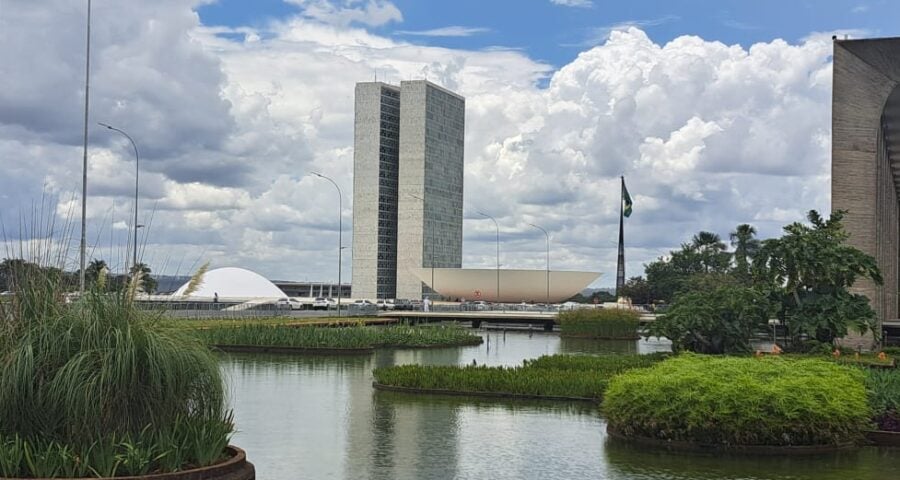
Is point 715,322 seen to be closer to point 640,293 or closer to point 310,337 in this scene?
point 310,337

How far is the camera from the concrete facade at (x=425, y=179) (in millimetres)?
148750

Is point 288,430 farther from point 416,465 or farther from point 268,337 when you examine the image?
point 268,337

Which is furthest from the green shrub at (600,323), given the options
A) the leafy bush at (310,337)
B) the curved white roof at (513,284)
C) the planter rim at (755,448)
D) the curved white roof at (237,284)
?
the curved white roof at (237,284)

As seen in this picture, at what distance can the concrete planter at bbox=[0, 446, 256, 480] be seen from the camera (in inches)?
496

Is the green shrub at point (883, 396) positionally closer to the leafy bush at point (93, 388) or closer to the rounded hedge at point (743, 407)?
the rounded hedge at point (743, 407)

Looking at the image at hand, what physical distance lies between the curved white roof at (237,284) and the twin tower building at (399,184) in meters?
25.5

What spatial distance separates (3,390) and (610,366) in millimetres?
20425

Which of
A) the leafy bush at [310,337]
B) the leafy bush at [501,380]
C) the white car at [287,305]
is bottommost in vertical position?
the leafy bush at [501,380]

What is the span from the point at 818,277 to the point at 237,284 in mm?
94910

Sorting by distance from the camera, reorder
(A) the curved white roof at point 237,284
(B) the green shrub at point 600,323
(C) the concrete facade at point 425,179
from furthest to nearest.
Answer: (C) the concrete facade at point 425,179 → (A) the curved white roof at point 237,284 → (B) the green shrub at point 600,323

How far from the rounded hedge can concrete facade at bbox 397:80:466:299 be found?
12625 cm

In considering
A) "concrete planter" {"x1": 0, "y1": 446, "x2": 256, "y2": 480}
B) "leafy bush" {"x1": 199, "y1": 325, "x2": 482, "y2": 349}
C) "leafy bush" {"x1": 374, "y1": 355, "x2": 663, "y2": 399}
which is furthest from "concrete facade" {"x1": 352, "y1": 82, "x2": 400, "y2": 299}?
"concrete planter" {"x1": 0, "y1": 446, "x2": 256, "y2": 480}

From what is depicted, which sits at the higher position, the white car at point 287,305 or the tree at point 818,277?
the tree at point 818,277

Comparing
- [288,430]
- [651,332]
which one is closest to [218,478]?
[288,430]
